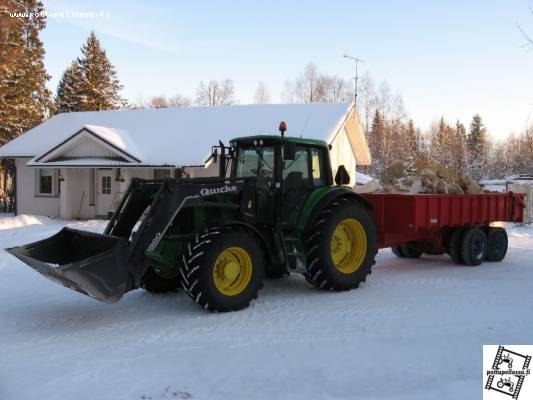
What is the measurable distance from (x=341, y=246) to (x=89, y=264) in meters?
4.07

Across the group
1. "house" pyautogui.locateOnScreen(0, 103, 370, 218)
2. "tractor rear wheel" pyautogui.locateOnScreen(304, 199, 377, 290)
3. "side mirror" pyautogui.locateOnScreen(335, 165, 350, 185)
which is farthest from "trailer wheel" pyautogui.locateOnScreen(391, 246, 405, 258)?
"house" pyautogui.locateOnScreen(0, 103, 370, 218)

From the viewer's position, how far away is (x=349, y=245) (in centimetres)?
901

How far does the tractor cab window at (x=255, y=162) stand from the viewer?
820 centimetres

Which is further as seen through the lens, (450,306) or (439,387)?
(450,306)

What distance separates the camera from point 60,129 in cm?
2602

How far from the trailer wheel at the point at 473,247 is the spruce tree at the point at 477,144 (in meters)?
52.9

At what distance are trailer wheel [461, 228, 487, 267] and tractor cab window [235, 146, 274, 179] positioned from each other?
200 inches

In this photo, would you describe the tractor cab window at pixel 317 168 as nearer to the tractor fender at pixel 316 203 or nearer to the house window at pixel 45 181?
the tractor fender at pixel 316 203

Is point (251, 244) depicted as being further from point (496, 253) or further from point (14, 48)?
point (14, 48)

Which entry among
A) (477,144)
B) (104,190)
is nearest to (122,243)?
(104,190)

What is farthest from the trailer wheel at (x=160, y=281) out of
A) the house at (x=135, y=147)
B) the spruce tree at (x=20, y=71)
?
the spruce tree at (x=20, y=71)

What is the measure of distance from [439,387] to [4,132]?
3070 cm

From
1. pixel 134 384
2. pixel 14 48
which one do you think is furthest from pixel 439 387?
pixel 14 48

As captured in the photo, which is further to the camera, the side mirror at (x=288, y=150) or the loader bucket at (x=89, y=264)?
the side mirror at (x=288, y=150)
